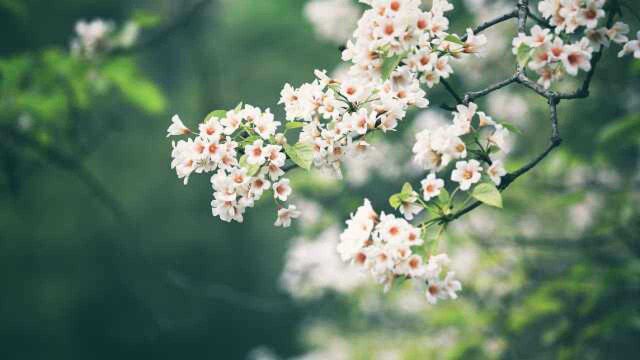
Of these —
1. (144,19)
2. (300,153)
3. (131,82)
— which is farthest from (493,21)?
(131,82)

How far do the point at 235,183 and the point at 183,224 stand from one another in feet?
32.0

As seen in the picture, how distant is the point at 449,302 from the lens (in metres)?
4.26

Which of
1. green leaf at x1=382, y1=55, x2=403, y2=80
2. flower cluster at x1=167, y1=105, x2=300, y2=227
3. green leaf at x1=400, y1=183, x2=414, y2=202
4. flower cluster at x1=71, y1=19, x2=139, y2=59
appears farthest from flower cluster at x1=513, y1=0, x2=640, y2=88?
flower cluster at x1=71, y1=19, x2=139, y2=59

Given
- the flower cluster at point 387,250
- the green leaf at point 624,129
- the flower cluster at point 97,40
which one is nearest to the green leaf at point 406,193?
the flower cluster at point 387,250

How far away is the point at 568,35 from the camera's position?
1452 mm

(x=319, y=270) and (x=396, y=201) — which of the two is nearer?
(x=396, y=201)

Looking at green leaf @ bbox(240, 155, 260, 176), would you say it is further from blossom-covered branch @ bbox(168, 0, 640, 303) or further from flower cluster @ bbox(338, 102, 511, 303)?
flower cluster @ bbox(338, 102, 511, 303)

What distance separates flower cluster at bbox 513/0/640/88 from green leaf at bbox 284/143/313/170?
55 centimetres

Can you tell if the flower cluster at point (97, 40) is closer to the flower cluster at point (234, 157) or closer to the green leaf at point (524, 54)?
the flower cluster at point (234, 157)

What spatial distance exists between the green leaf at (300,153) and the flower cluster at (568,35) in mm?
549

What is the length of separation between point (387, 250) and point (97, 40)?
278 cm

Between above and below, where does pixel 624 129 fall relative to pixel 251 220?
below

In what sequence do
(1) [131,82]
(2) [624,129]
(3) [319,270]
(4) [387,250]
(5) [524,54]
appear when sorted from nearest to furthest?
1. (4) [387,250]
2. (5) [524,54]
3. (2) [624,129]
4. (1) [131,82]
5. (3) [319,270]

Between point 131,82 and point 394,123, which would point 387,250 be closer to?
point 394,123
